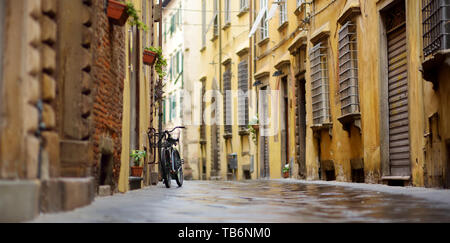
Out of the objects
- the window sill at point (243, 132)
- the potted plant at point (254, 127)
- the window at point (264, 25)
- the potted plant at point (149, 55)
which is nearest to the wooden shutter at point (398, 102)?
the potted plant at point (149, 55)

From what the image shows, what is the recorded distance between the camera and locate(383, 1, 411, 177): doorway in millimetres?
13195

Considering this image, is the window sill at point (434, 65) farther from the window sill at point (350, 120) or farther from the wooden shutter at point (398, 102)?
the window sill at point (350, 120)

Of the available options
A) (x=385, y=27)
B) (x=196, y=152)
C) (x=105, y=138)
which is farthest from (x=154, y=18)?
(x=196, y=152)

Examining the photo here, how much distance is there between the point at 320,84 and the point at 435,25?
23.5 ft

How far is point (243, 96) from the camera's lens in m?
26.9

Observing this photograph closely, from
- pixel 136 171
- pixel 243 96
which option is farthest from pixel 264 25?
pixel 136 171

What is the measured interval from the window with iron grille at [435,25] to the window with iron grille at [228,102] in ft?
57.2

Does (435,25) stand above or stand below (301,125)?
above

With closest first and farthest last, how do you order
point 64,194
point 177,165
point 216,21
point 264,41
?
1. point 64,194
2. point 177,165
3. point 264,41
4. point 216,21

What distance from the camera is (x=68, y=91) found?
22.7ft

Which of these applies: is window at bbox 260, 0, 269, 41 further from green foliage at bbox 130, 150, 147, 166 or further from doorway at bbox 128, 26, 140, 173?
green foliage at bbox 130, 150, 147, 166

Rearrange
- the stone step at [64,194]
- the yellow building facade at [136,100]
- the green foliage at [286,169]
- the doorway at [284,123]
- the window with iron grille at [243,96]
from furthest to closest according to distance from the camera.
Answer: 1. the window with iron grille at [243,96]
2. the doorway at [284,123]
3. the green foliage at [286,169]
4. the yellow building facade at [136,100]
5. the stone step at [64,194]

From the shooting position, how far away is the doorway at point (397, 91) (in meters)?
13.2

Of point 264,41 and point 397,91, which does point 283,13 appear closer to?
point 264,41
